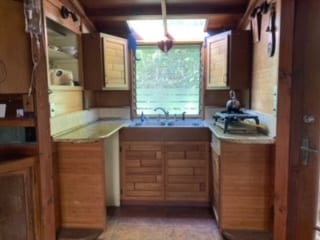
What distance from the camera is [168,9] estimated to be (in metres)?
3.35

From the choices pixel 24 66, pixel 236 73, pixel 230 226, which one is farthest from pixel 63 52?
pixel 230 226

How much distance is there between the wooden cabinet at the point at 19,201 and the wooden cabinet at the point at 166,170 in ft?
4.21

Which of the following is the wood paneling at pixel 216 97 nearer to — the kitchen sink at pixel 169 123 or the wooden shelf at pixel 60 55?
the kitchen sink at pixel 169 123

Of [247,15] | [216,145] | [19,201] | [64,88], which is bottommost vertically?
[19,201]

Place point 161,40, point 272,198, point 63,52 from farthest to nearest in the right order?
point 161,40 → point 63,52 → point 272,198

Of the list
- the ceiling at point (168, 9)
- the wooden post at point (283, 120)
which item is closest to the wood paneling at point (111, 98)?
the ceiling at point (168, 9)

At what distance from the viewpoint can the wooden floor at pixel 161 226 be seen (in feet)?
8.61

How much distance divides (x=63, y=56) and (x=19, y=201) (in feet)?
5.50

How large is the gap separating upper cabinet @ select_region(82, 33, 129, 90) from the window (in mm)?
355

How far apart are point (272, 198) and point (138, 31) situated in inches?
102

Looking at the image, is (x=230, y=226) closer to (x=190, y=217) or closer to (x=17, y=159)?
(x=190, y=217)

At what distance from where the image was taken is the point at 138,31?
3828mm

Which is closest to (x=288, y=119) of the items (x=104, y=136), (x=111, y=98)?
(x=104, y=136)

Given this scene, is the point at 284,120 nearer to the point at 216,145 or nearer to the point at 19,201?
the point at 216,145
